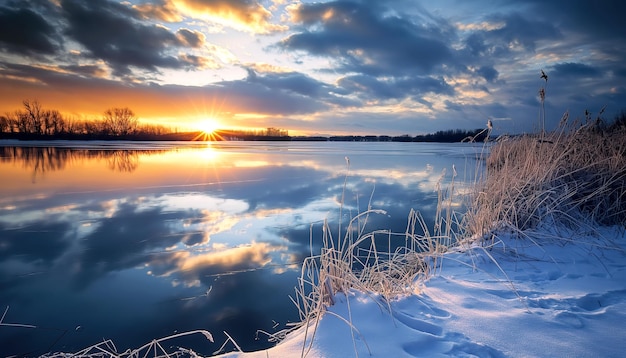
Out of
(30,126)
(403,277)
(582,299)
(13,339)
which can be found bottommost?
(13,339)

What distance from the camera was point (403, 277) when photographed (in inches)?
101

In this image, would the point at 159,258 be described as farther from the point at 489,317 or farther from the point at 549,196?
the point at 549,196

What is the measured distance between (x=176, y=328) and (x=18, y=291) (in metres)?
2.12

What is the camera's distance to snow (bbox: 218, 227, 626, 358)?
1.47 meters

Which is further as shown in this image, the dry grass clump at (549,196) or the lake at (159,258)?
the dry grass clump at (549,196)

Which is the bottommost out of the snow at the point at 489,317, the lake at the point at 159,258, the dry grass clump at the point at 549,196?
the lake at the point at 159,258

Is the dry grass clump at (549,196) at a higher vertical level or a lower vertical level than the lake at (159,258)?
higher

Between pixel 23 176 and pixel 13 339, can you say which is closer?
pixel 13 339

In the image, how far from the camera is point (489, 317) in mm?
1732

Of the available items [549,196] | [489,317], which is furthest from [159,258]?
[549,196]

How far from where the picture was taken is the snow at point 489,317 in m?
1.47

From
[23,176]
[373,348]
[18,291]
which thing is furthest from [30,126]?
[373,348]

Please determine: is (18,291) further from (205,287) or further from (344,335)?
(344,335)

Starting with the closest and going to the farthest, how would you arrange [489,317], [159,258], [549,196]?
[489,317]
[549,196]
[159,258]
